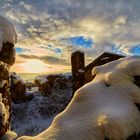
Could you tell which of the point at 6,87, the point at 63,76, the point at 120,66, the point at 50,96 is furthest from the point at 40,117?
the point at 120,66

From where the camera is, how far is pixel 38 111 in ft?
78.0

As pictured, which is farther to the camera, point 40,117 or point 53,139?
point 40,117

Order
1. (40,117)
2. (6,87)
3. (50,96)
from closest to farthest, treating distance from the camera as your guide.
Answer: (6,87) → (40,117) → (50,96)

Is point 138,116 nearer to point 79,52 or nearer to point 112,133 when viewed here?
point 112,133

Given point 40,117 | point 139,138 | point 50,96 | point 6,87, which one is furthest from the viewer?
point 50,96

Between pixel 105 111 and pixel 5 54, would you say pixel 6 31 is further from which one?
pixel 105 111

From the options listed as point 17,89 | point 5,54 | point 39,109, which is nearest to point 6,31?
point 5,54

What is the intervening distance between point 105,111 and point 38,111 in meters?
18.0

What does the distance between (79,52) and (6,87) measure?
49.6 feet

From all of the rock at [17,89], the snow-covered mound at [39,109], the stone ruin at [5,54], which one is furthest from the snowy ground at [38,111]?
the stone ruin at [5,54]

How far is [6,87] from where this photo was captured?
995 centimetres

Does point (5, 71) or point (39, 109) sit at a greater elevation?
point (5, 71)

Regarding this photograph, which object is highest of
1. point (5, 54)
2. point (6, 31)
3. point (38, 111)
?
point (6, 31)

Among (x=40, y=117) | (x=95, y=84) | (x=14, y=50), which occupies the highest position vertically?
(x=14, y=50)
